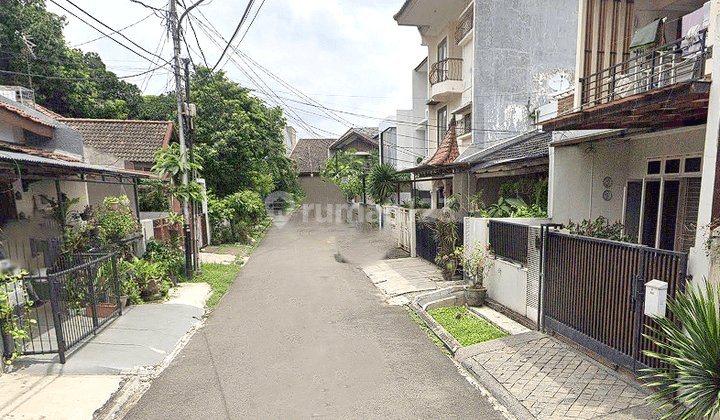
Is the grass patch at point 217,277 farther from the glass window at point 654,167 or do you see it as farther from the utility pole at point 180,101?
the glass window at point 654,167

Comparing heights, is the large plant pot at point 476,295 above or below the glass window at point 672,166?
below

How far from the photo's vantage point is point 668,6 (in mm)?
6461

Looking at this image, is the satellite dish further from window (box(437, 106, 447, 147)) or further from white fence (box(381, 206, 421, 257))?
white fence (box(381, 206, 421, 257))

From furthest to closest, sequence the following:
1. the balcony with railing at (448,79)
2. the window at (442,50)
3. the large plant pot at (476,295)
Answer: the window at (442,50)
the balcony with railing at (448,79)
the large plant pot at (476,295)

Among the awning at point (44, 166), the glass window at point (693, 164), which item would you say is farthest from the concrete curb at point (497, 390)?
the awning at point (44, 166)

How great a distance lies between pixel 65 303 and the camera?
19.7ft

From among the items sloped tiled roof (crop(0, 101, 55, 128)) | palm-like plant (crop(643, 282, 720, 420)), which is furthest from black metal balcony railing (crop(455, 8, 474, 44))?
sloped tiled roof (crop(0, 101, 55, 128))

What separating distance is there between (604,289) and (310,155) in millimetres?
37297

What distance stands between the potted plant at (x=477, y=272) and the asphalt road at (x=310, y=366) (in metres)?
1.50

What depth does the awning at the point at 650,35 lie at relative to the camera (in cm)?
538

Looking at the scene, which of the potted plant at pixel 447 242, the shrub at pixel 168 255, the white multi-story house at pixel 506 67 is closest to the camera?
the shrub at pixel 168 255

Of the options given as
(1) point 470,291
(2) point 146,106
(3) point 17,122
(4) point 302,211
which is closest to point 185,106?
(3) point 17,122

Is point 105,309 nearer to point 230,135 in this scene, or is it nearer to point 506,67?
point 230,135

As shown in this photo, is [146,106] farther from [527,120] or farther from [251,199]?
[527,120]
